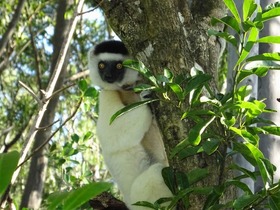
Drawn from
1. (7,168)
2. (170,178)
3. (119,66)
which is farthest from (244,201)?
(119,66)

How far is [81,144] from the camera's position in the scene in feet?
15.7

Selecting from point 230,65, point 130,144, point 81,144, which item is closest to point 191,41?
point 230,65

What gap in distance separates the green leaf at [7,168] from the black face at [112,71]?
3.04 m

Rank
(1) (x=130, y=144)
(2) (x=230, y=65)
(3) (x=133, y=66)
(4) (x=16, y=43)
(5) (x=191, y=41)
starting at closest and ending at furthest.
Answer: (3) (x=133, y=66) < (5) (x=191, y=41) < (2) (x=230, y=65) < (1) (x=130, y=144) < (4) (x=16, y=43)

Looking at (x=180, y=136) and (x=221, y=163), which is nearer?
(x=221, y=163)

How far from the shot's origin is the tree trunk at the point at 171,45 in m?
2.40

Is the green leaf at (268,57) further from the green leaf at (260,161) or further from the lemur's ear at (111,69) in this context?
the lemur's ear at (111,69)

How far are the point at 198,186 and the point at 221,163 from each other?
20cm

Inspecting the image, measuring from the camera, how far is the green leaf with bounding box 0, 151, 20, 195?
1289 millimetres

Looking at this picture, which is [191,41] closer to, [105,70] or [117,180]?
[117,180]

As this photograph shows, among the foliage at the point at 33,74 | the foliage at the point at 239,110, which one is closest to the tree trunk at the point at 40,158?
the foliage at the point at 33,74

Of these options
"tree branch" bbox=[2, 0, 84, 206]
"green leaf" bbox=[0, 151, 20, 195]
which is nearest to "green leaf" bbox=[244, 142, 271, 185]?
"green leaf" bbox=[0, 151, 20, 195]

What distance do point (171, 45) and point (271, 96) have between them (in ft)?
2.46

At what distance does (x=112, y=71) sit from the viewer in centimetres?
450
